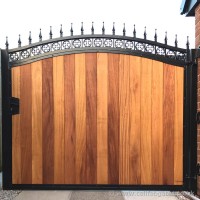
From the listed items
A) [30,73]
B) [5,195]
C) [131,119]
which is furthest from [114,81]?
[5,195]

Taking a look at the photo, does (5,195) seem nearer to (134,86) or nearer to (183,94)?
(134,86)

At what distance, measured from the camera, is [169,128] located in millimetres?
3074

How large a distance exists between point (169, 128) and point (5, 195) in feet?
7.04

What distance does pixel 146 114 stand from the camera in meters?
3.07

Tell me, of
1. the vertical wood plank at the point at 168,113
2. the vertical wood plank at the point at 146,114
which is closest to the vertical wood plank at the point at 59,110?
the vertical wood plank at the point at 146,114

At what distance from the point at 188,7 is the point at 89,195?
2609 millimetres

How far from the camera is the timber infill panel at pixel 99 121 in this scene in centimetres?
306

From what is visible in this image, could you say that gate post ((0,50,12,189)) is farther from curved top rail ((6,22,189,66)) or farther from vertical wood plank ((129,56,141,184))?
vertical wood plank ((129,56,141,184))

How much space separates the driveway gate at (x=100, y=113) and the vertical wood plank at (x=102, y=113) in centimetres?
1

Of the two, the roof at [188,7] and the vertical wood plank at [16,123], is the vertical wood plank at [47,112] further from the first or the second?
the roof at [188,7]

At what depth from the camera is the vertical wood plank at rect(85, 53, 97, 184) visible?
3.07m

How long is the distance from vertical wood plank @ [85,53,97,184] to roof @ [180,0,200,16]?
1.29m

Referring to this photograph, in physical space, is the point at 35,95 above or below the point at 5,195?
above

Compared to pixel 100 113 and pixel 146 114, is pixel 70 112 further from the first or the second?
pixel 146 114
